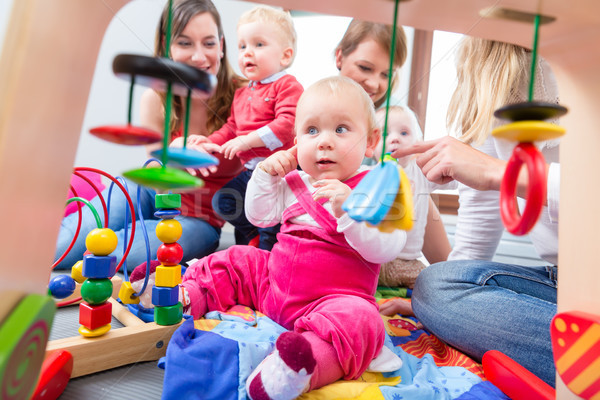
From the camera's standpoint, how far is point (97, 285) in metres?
0.58

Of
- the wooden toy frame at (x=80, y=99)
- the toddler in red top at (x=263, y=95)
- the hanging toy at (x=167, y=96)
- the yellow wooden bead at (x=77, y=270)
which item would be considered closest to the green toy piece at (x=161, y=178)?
the hanging toy at (x=167, y=96)

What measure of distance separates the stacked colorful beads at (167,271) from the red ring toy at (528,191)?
483 mm

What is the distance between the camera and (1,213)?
0.28 m

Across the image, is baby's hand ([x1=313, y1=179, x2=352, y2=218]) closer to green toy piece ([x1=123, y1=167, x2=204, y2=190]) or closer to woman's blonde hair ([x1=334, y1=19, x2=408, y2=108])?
green toy piece ([x1=123, y1=167, x2=204, y2=190])

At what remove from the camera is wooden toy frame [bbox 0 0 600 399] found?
0.93 feet

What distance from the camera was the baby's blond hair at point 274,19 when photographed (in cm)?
106

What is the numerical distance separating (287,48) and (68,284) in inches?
31.1

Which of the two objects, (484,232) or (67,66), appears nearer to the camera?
(67,66)

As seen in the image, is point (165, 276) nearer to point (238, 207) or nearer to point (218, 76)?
point (238, 207)

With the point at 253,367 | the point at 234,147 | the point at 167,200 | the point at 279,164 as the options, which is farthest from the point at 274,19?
the point at 253,367

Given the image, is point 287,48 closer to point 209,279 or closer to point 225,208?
point 225,208

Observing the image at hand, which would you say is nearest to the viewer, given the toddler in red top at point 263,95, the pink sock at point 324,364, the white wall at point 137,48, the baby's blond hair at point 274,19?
the white wall at point 137,48

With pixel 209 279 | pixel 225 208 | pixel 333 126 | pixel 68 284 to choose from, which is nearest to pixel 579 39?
pixel 333 126

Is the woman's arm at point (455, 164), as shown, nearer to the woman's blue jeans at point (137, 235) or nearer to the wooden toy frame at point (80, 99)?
the wooden toy frame at point (80, 99)
